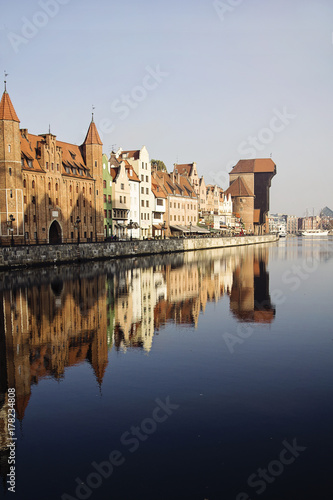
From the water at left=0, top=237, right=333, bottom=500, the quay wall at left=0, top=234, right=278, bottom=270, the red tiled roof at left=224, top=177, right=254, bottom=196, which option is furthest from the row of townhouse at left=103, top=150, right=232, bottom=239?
the water at left=0, top=237, right=333, bottom=500

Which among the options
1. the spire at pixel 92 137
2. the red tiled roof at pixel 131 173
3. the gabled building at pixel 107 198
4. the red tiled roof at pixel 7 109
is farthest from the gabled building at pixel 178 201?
the red tiled roof at pixel 7 109

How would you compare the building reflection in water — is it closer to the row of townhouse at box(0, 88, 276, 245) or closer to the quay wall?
the quay wall

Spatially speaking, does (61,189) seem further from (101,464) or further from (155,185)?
(101,464)

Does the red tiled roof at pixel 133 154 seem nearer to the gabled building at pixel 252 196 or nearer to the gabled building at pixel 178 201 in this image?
the gabled building at pixel 178 201

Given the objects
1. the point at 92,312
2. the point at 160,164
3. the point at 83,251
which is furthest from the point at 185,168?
the point at 92,312

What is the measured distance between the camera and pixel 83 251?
62.8 metres

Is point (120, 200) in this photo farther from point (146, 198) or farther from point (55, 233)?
point (55, 233)

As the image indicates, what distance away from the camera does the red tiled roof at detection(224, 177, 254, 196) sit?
187 meters

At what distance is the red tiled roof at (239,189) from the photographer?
187 meters

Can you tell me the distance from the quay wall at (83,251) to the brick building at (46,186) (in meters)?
4.50

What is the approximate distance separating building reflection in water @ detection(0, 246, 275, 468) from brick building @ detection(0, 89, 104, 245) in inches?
593

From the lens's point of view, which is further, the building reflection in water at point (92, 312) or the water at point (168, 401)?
the building reflection in water at point (92, 312)

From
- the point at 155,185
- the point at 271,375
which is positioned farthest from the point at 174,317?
the point at 155,185

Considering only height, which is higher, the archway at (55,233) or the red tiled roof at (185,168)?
the red tiled roof at (185,168)
